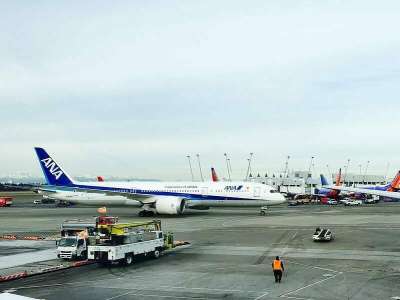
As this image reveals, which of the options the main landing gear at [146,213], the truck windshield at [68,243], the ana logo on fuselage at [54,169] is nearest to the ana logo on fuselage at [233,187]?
the main landing gear at [146,213]

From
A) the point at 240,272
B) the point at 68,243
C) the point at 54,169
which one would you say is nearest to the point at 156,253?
the point at 68,243

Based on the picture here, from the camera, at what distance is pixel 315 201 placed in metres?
131

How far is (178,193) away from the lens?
74500 mm

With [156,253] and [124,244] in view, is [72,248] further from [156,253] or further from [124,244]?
[156,253]

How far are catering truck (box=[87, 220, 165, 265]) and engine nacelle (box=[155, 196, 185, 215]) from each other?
35.0m

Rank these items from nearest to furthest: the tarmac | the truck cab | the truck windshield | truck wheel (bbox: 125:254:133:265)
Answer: the tarmac → truck wheel (bbox: 125:254:133:265) → the truck cab → the truck windshield

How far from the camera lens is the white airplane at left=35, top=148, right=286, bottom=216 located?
236ft

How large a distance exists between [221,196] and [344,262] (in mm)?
40672

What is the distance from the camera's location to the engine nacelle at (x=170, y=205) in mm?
71312

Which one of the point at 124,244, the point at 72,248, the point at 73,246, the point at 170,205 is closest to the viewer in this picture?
the point at 124,244

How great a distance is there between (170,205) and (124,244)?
1570 inches

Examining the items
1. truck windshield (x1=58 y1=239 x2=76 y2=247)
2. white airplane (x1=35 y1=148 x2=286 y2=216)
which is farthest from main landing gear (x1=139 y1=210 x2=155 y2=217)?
truck windshield (x1=58 y1=239 x2=76 y2=247)

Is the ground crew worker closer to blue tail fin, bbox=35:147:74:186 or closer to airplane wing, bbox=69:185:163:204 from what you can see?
airplane wing, bbox=69:185:163:204

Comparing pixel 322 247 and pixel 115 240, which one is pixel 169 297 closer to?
pixel 115 240
